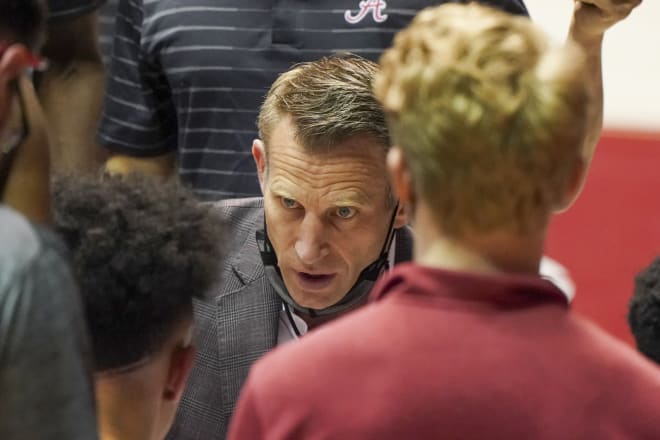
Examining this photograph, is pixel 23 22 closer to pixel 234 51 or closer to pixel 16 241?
pixel 16 241

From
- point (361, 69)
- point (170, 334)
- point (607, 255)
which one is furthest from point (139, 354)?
point (607, 255)

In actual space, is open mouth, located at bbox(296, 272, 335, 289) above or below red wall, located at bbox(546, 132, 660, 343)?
above

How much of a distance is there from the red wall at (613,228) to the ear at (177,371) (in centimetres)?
184

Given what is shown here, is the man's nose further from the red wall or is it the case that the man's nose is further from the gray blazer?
the red wall

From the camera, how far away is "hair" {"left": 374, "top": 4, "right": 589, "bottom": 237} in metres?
0.90

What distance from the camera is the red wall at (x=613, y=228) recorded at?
2936 millimetres

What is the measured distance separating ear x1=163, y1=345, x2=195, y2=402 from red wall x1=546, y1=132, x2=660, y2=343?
6.03ft

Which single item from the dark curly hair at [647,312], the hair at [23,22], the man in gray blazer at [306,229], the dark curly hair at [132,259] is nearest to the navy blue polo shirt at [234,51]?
the man in gray blazer at [306,229]

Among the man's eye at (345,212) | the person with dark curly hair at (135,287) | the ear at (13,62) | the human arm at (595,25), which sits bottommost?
the man's eye at (345,212)

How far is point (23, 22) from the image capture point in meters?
0.97

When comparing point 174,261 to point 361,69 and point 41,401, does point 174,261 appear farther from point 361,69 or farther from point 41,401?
point 361,69

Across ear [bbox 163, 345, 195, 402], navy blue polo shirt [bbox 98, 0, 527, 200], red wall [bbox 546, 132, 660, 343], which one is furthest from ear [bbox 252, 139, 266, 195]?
red wall [bbox 546, 132, 660, 343]

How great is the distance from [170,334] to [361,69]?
677 mm

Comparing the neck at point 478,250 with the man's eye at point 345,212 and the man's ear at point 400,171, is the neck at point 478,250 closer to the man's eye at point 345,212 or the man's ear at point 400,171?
the man's ear at point 400,171
